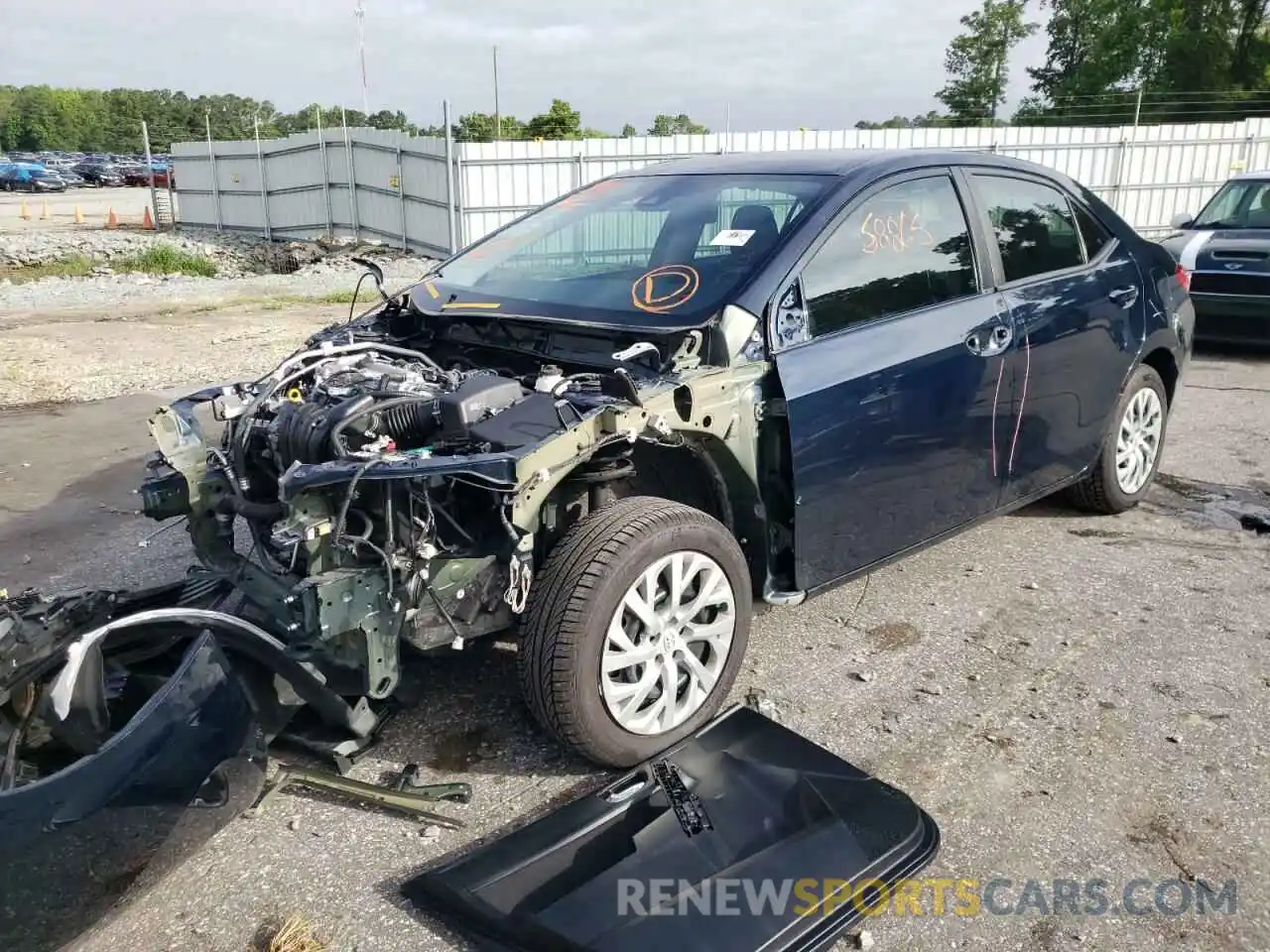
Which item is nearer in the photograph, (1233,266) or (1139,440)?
(1139,440)

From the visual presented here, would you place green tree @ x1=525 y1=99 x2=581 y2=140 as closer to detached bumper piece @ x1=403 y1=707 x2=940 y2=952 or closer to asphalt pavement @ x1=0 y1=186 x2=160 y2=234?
asphalt pavement @ x1=0 y1=186 x2=160 y2=234

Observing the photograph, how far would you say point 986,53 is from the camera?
5112 cm

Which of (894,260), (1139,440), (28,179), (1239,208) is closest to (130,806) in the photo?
(894,260)

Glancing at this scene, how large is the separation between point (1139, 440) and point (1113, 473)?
0.28 m

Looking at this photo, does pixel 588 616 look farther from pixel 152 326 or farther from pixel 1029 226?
pixel 152 326

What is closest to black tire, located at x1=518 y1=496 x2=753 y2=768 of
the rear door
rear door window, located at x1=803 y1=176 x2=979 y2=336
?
rear door window, located at x1=803 y1=176 x2=979 y2=336

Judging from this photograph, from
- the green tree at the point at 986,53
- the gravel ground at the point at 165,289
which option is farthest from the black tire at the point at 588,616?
the green tree at the point at 986,53

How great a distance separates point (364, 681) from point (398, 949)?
2.51ft

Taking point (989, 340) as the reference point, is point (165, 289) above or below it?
below

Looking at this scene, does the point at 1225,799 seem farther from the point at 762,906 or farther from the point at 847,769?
the point at 762,906

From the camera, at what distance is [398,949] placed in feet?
7.93

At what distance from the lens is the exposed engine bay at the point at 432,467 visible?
2.83 metres

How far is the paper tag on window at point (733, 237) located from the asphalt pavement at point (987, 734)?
1515 millimetres

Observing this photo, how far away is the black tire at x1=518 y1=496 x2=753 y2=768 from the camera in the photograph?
2.87 metres
